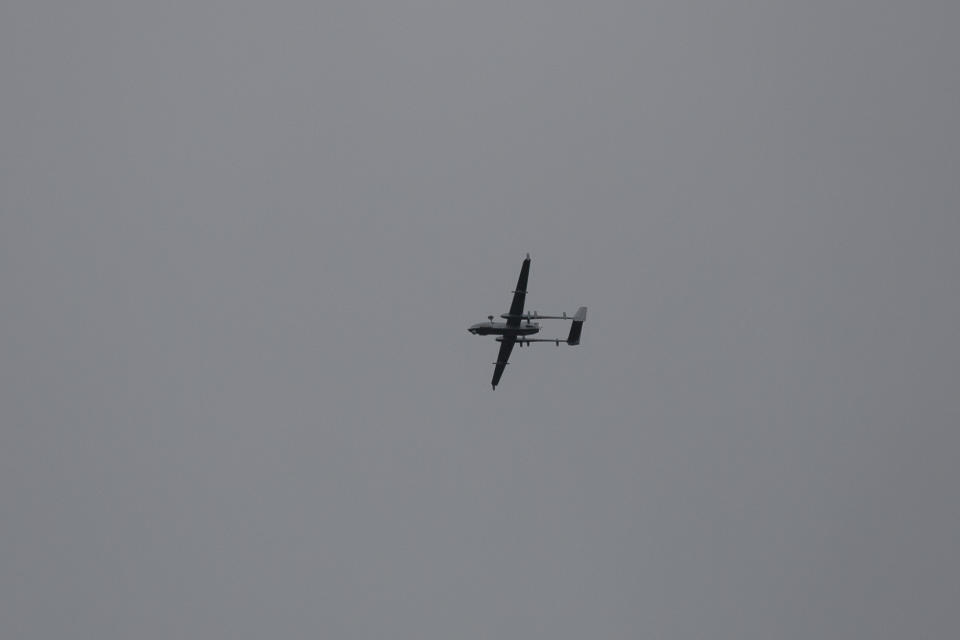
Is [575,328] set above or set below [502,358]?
above

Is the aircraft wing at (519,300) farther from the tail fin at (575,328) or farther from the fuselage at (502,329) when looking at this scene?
the tail fin at (575,328)

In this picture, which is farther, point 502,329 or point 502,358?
point 502,358

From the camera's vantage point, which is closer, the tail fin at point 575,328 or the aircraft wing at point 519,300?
the aircraft wing at point 519,300

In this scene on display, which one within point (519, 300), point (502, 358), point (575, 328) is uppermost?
point (519, 300)

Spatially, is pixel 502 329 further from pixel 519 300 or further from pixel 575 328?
pixel 575 328

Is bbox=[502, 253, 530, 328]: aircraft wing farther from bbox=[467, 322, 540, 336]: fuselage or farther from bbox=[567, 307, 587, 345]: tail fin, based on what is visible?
bbox=[567, 307, 587, 345]: tail fin

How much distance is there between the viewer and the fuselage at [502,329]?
131 metres

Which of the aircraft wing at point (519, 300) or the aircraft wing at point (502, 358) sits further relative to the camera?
the aircraft wing at point (502, 358)

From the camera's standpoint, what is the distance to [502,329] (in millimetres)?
131125

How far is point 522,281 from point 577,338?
1248 cm

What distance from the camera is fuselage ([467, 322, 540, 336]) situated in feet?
429

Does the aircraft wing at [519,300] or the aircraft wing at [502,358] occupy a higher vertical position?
the aircraft wing at [519,300]

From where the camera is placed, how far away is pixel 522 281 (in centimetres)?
12912

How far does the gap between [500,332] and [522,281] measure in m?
7.42
